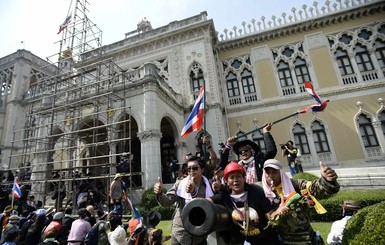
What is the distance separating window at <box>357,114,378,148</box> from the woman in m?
16.0

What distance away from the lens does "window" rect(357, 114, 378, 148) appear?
1382 centimetres

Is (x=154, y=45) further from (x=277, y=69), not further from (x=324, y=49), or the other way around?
(x=324, y=49)

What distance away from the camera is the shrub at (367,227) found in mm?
1796

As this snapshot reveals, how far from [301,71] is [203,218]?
58.0 ft

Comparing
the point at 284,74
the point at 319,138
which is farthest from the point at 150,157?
the point at 284,74

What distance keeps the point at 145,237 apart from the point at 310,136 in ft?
47.8

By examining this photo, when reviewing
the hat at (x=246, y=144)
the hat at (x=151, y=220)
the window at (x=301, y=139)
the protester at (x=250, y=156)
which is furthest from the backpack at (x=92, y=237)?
the window at (x=301, y=139)

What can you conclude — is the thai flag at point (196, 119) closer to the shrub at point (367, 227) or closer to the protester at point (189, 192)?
the protester at point (189, 192)

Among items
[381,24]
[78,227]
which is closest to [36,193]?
[78,227]

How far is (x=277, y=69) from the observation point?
1683 centimetres

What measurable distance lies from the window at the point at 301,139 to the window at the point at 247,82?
14.6 feet

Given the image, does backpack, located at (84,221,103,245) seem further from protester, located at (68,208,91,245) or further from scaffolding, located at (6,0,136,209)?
scaffolding, located at (6,0,136,209)

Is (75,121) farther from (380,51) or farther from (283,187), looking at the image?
(380,51)

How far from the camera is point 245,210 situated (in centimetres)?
197
